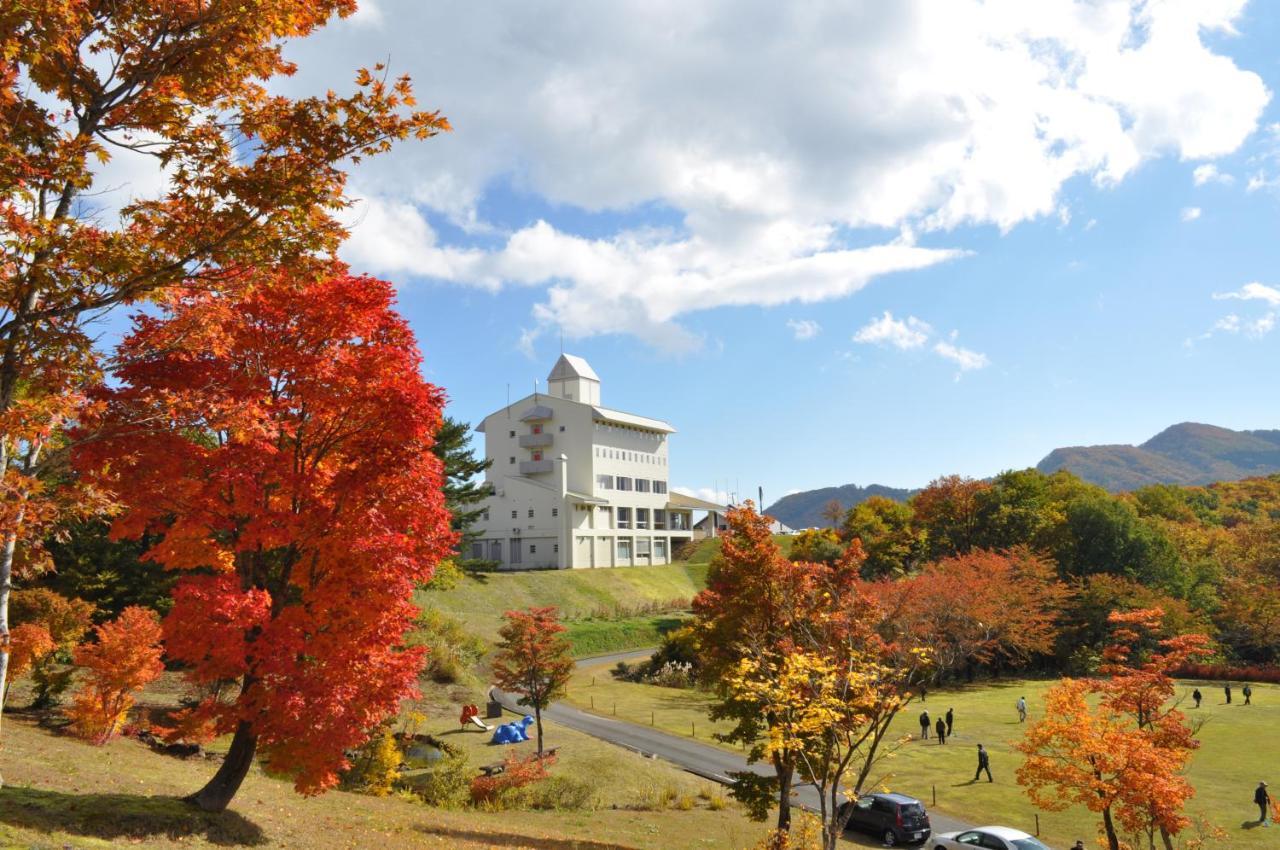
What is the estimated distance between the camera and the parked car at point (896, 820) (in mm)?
19547

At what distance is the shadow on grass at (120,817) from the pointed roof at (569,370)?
216ft

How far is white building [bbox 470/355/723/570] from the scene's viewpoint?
70.1 metres

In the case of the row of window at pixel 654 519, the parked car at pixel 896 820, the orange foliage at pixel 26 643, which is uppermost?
the row of window at pixel 654 519

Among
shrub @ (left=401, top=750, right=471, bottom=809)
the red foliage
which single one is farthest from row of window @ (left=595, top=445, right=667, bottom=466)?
the red foliage

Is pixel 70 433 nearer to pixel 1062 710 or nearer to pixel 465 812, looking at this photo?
pixel 465 812

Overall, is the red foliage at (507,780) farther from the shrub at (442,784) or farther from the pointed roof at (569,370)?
the pointed roof at (569,370)

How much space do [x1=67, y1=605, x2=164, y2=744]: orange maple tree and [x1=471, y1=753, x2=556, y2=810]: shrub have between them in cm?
904

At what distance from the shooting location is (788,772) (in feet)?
59.1

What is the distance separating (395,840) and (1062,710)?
13991mm

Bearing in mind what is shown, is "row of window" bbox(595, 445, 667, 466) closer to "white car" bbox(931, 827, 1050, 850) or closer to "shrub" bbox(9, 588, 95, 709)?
"shrub" bbox(9, 588, 95, 709)

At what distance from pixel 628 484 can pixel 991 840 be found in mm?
61528

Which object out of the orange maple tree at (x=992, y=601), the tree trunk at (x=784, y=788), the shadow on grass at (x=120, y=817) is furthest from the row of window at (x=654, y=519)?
the shadow on grass at (x=120, y=817)

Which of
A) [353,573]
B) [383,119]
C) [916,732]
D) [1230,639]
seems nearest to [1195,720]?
[916,732]

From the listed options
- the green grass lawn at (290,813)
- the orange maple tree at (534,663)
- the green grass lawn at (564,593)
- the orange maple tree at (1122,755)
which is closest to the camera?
the green grass lawn at (290,813)
